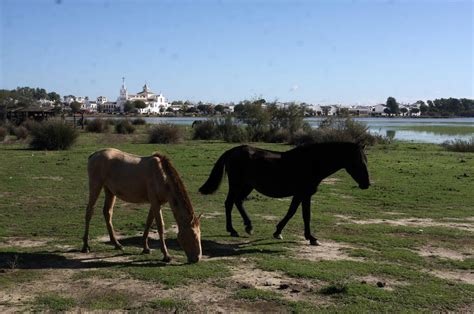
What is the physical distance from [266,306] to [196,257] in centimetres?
190

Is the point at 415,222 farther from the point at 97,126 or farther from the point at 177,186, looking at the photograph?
the point at 97,126

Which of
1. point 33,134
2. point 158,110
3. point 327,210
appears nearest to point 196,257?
point 327,210

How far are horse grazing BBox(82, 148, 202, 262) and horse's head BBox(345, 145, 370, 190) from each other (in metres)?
3.27

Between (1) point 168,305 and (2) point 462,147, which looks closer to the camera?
(1) point 168,305

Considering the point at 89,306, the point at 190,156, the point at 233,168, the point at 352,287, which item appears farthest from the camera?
the point at 190,156

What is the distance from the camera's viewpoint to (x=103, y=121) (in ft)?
170

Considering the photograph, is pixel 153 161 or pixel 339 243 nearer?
pixel 153 161

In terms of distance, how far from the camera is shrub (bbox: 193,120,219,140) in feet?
144

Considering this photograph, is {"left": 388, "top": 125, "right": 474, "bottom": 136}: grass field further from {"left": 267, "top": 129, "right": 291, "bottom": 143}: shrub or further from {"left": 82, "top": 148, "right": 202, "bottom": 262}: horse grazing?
{"left": 82, "top": 148, "right": 202, "bottom": 262}: horse grazing

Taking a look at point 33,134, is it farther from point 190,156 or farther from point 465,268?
point 465,268

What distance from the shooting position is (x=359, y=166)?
9359 mm

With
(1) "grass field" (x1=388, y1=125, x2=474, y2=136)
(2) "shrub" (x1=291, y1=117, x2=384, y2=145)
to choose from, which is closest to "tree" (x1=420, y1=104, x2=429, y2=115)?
(1) "grass field" (x1=388, y1=125, x2=474, y2=136)

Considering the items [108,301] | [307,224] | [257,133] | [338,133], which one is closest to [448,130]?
[257,133]

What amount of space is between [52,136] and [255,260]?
25.2 m
